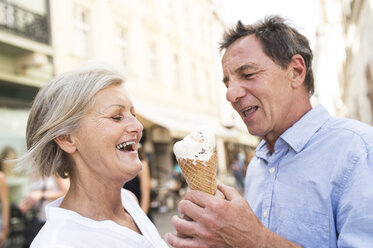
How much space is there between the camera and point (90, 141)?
157 cm

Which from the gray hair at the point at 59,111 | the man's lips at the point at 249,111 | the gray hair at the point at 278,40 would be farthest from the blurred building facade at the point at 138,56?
the man's lips at the point at 249,111

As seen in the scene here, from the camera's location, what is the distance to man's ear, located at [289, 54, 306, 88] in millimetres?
1671

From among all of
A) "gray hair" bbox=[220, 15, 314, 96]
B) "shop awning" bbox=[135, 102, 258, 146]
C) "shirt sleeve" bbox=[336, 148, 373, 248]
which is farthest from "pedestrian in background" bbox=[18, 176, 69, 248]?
"shirt sleeve" bbox=[336, 148, 373, 248]

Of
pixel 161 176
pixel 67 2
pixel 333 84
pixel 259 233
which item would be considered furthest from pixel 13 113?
pixel 333 84

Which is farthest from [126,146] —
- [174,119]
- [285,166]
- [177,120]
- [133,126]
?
[177,120]

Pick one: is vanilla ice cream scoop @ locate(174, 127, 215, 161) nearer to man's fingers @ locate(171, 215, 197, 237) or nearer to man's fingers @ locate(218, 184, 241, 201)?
man's fingers @ locate(218, 184, 241, 201)

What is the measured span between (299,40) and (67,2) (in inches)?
383

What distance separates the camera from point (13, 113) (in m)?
8.14

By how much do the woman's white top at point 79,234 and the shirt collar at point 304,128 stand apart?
2.66 feet

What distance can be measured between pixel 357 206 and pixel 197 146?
2.03 feet

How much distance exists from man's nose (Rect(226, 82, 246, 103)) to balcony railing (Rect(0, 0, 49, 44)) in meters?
7.72

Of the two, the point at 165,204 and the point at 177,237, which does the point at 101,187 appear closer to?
the point at 177,237

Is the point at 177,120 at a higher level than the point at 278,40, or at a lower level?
lower

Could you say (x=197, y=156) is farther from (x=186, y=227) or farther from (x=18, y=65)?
(x=18, y=65)
